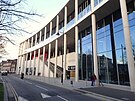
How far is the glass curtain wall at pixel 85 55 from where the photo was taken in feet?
90.3

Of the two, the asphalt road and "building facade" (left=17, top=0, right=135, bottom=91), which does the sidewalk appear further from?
"building facade" (left=17, top=0, right=135, bottom=91)

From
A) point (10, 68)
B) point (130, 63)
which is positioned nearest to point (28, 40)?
point (130, 63)

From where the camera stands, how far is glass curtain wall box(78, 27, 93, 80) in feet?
90.3

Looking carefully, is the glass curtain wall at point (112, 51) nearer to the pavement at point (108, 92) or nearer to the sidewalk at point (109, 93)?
the pavement at point (108, 92)

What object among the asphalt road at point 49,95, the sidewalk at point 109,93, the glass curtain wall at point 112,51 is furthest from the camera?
the glass curtain wall at point 112,51

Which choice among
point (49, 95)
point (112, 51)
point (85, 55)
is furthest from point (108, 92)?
point (85, 55)

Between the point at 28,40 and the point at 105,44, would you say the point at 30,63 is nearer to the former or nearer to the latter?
the point at 28,40

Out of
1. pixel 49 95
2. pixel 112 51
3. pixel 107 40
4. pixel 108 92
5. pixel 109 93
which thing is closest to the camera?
pixel 49 95

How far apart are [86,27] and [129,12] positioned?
10.8 metres

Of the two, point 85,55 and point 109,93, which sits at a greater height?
point 85,55

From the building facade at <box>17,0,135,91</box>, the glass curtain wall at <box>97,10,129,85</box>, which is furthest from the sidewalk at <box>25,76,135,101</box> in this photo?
the glass curtain wall at <box>97,10,129,85</box>

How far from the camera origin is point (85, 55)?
2944cm

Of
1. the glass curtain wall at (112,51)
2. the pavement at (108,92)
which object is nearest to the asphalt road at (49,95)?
the pavement at (108,92)

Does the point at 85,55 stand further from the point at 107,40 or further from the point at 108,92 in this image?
the point at 108,92
